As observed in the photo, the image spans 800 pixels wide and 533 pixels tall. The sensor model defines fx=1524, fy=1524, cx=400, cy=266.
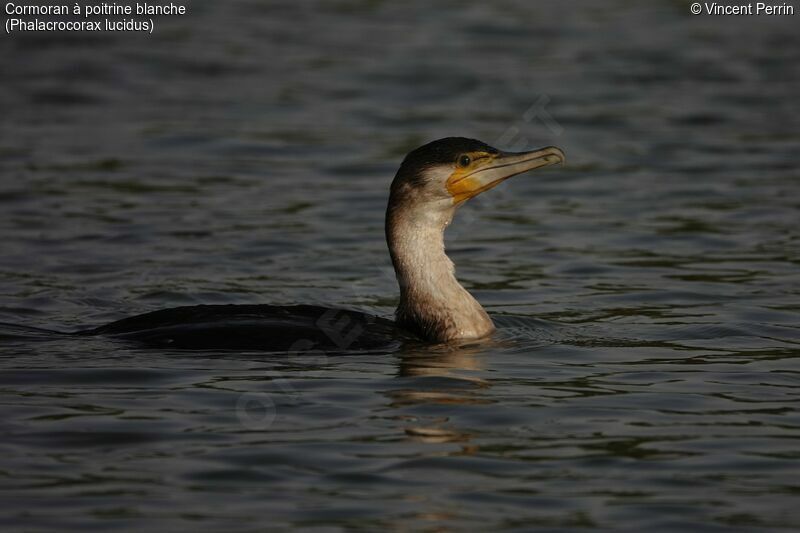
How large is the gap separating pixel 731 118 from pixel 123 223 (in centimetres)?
733

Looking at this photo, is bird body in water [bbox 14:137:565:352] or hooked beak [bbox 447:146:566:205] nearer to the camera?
bird body in water [bbox 14:137:565:352]

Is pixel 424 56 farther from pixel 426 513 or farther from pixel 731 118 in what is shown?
pixel 426 513

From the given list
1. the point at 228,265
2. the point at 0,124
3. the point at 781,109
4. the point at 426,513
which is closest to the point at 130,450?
the point at 426,513

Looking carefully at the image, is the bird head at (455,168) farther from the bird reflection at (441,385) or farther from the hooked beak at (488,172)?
the bird reflection at (441,385)

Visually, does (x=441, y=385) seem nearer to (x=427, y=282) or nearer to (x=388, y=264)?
(x=427, y=282)

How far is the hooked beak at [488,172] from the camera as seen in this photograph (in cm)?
934

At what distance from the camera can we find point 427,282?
9.27 meters

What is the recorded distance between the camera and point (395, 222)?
936 cm

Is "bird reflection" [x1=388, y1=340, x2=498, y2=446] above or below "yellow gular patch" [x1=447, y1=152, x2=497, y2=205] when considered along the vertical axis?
below

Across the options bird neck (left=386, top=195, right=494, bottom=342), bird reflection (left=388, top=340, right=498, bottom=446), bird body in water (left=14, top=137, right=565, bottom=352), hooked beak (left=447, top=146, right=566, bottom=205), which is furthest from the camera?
hooked beak (left=447, top=146, right=566, bottom=205)

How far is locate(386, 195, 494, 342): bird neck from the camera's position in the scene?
9227 millimetres

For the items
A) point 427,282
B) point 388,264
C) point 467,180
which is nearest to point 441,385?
point 427,282

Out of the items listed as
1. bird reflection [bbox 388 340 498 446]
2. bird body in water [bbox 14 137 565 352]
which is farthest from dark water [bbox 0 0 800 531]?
bird body in water [bbox 14 137 565 352]

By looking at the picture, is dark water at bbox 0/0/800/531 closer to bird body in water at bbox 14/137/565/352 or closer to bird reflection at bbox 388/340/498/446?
bird reflection at bbox 388/340/498/446
